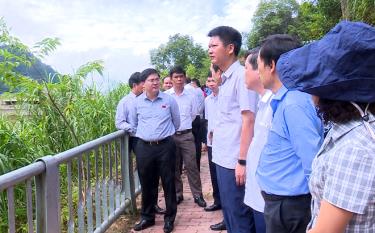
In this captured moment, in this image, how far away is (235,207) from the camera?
3119 millimetres

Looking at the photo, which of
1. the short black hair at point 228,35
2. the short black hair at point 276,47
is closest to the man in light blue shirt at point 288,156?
the short black hair at point 276,47

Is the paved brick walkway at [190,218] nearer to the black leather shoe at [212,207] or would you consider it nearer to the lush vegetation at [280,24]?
the black leather shoe at [212,207]

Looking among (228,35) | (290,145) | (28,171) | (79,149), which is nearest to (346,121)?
(290,145)

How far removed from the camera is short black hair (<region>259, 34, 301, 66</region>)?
217 centimetres

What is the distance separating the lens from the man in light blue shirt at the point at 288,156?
6.35 ft

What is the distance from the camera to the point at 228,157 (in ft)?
10.6

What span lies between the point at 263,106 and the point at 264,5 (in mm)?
42137

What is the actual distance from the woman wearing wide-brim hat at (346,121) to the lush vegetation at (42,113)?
10.3ft

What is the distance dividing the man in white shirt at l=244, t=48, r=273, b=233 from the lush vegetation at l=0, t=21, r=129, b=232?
2.23 meters

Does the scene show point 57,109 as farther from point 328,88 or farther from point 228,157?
point 328,88

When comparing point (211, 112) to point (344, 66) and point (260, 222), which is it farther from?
point (344, 66)

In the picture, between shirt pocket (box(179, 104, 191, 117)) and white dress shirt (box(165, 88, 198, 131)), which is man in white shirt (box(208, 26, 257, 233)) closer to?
white dress shirt (box(165, 88, 198, 131))

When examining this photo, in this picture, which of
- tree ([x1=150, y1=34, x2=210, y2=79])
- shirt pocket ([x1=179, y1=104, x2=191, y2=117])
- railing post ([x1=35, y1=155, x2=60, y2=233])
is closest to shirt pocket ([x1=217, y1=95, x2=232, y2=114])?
railing post ([x1=35, y1=155, x2=60, y2=233])

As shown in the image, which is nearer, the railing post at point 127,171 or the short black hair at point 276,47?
the short black hair at point 276,47
